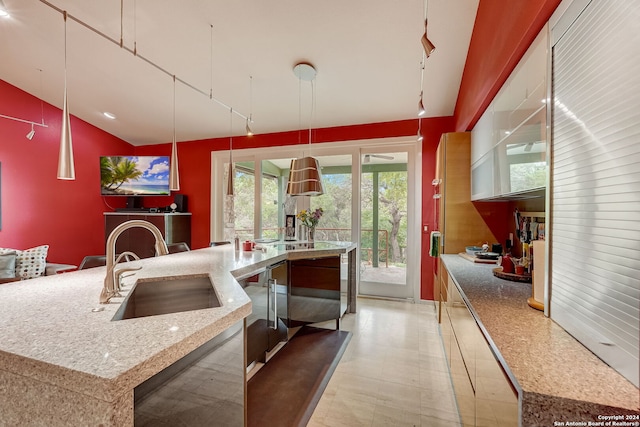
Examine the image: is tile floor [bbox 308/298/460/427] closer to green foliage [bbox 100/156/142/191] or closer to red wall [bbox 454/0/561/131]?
red wall [bbox 454/0/561/131]

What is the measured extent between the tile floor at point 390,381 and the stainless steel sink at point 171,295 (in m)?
1.00

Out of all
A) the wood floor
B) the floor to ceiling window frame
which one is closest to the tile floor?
the wood floor

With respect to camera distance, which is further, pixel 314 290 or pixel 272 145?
pixel 272 145

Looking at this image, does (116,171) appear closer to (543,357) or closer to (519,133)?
(519,133)

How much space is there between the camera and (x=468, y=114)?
2.66 m

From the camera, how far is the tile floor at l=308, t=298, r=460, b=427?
5.59 ft

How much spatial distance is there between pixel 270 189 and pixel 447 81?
9.96 ft

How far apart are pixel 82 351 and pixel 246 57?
2.96 metres

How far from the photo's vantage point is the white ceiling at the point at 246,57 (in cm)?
235

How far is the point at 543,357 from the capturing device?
2.69 feet

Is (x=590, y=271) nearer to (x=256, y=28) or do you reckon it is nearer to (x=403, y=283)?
(x=256, y=28)

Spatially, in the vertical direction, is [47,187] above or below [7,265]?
above

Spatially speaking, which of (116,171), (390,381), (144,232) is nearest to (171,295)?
(390,381)

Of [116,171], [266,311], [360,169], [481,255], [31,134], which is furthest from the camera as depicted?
[116,171]
